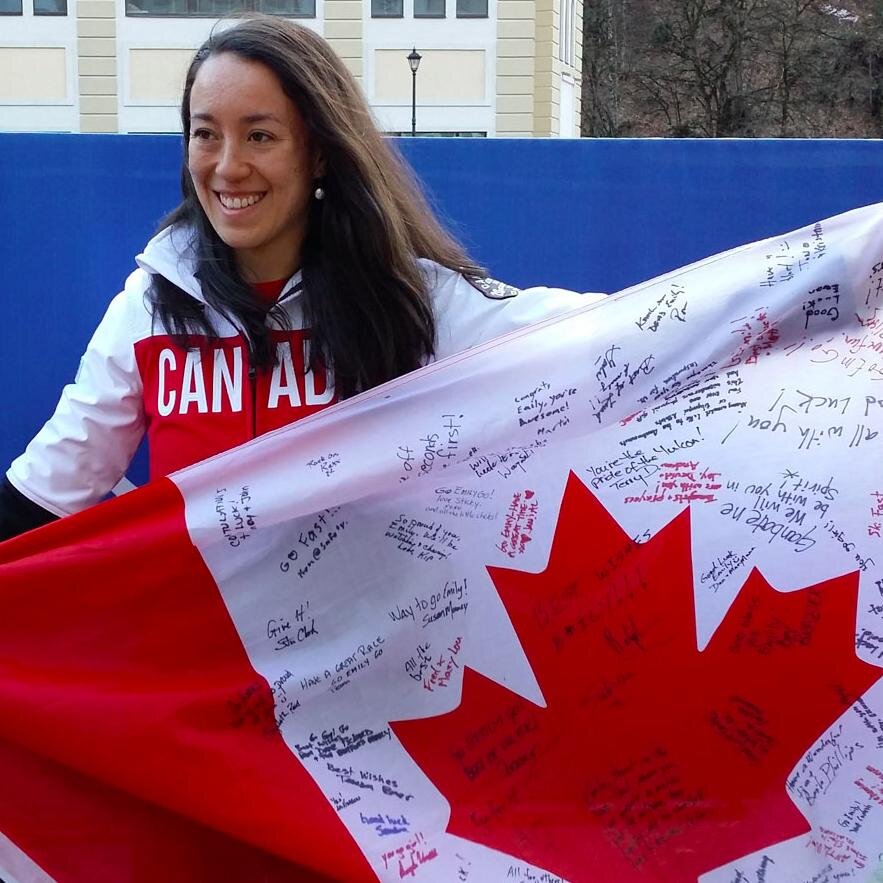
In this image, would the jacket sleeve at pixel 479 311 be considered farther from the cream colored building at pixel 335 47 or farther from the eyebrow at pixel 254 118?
the cream colored building at pixel 335 47

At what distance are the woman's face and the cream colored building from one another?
18092mm

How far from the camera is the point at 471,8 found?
20125 mm

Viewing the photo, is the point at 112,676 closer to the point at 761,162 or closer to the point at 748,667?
the point at 748,667

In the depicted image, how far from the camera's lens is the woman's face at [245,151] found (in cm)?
199

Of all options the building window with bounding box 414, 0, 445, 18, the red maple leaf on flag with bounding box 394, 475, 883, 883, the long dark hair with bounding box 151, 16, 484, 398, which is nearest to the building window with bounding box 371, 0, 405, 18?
the building window with bounding box 414, 0, 445, 18

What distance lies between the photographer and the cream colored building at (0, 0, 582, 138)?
64.0 feet

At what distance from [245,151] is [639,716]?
1.07 metres

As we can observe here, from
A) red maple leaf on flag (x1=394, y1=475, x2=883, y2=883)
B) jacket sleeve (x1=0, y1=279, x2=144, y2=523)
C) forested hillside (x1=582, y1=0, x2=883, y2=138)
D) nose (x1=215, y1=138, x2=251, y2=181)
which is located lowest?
red maple leaf on flag (x1=394, y1=475, x2=883, y2=883)

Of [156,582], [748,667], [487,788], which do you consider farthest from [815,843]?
[156,582]

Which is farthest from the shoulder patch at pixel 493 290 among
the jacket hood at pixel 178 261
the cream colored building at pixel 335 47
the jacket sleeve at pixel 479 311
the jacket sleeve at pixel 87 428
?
the cream colored building at pixel 335 47

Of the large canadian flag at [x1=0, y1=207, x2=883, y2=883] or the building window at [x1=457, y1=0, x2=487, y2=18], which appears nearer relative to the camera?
the large canadian flag at [x1=0, y1=207, x2=883, y2=883]

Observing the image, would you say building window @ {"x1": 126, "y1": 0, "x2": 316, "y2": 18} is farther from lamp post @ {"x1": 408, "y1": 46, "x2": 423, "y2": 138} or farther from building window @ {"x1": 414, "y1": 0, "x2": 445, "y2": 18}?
lamp post @ {"x1": 408, "y1": 46, "x2": 423, "y2": 138}

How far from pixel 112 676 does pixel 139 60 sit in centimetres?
1909

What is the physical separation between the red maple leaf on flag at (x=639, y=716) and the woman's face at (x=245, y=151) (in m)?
0.69
